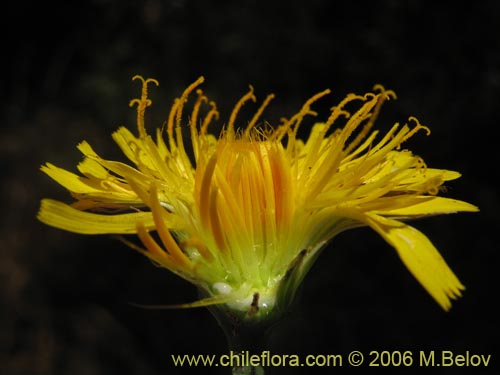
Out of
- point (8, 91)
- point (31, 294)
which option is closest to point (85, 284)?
point (31, 294)

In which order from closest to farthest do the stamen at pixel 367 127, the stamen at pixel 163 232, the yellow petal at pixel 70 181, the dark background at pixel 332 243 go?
the stamen at pixel 163 232
the stamen at pixel 367 127
the yellow petal at pixel 70 181
the dark background at pixel 332 243

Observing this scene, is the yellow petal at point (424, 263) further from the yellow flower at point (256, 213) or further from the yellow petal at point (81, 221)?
the yellow petal at point (81, 221)

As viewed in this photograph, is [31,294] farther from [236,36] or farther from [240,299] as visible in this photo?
[240,299]

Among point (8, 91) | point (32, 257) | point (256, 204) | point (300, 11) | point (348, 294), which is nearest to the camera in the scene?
point (256, 204)

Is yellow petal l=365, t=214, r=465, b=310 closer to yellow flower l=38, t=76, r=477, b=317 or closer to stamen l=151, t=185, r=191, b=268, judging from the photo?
yellow flower l=38, t=76, r=477, b=317

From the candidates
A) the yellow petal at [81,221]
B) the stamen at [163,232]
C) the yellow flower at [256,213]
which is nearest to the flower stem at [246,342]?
the yellow flower at [256,213]

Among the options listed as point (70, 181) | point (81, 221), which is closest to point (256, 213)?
point (81, 221)
